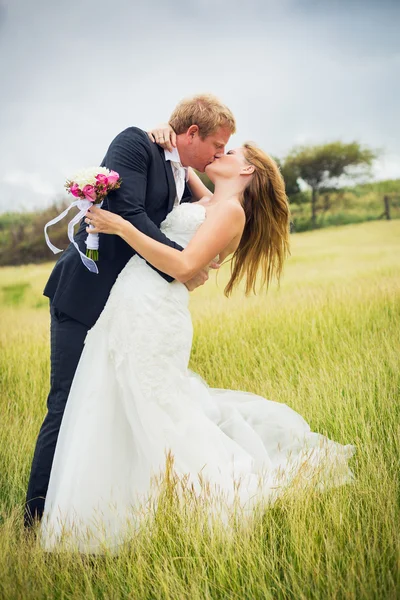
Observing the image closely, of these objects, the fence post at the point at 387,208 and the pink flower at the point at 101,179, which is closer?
the pink flower at the point at 101,179

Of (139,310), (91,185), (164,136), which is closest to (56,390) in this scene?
(139,310)

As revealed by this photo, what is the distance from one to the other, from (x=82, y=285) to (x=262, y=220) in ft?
3.19

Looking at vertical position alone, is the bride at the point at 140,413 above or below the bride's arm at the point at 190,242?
below

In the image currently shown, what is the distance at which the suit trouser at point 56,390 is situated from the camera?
233cm

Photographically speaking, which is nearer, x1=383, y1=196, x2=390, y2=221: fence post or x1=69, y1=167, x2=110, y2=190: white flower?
x1=69, y1=167, x2=110, y2=190: white flower

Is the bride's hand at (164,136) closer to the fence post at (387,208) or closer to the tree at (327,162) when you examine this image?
the fence post at (387,208)

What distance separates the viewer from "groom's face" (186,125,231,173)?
2439mm

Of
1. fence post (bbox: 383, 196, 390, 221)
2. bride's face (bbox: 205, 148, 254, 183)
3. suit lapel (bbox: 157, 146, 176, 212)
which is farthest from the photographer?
fence post (bbox: 383, 196, 390, 221)

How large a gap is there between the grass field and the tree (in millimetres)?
5134

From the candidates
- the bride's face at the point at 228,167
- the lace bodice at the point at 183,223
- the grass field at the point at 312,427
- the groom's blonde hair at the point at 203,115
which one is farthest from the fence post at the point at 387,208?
the lace bodice at the point at 183,223

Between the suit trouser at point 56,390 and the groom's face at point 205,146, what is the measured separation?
37.3 inches

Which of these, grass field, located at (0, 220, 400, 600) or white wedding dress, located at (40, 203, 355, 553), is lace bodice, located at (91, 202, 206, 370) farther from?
grass field, located at (0, 220, 400, 600)

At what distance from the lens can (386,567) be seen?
183cm

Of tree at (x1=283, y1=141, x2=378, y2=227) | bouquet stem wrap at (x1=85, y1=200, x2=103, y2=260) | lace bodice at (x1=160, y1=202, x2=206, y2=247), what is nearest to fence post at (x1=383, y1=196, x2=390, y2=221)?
tree at (x1=283, y1=141, x2=378, y2=227)
